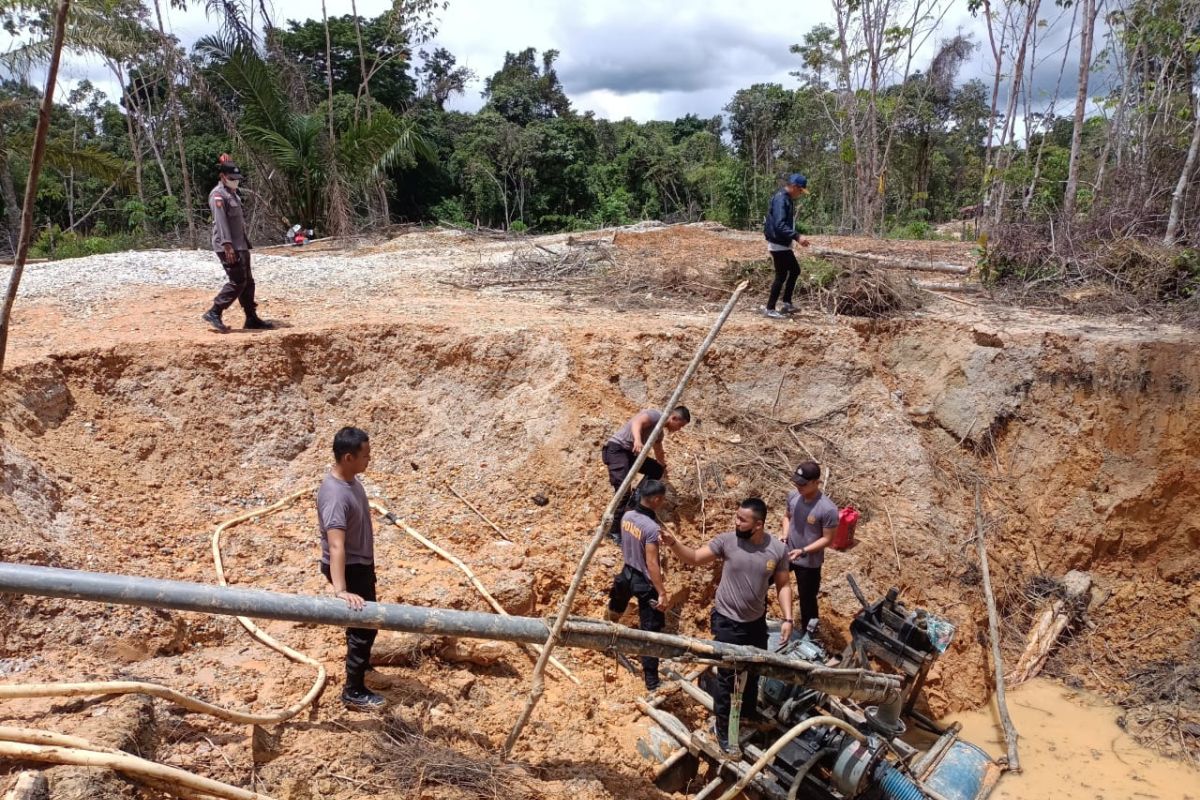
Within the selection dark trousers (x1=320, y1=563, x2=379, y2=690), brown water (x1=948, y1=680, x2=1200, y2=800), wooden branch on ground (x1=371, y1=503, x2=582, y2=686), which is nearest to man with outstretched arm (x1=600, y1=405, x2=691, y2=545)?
wooden branch on ground (x1=371, y1=503, x2=582, y2=686)

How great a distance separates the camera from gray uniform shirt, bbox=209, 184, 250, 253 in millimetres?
Result: 6793

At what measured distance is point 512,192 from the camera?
22516 mm

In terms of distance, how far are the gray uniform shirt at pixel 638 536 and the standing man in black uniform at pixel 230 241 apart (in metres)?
4.28

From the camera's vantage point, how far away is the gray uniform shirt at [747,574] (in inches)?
181

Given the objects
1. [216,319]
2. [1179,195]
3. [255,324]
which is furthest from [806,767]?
[1179,195]

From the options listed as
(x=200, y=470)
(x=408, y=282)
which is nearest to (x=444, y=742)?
(x=200, y=470)

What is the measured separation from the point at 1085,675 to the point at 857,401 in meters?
3.22

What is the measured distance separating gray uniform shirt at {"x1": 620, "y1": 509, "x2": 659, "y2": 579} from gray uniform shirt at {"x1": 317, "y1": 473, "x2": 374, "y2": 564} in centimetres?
187

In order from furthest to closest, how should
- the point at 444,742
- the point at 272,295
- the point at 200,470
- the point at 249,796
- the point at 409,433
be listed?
the point at 272,295, the point at 409,433, the point at 200,470, the point at 444,742, the point at 249,796

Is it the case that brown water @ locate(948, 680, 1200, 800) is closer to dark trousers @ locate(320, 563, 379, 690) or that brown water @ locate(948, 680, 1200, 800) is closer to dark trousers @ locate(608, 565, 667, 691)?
dark trousers @ locate(608, 565, 667, 691)

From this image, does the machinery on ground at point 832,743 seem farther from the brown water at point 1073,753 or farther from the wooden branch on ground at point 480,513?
the wooden branch on ground at point 480,513

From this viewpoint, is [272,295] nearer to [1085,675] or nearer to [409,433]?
[409,433]

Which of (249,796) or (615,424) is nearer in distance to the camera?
(249,796)

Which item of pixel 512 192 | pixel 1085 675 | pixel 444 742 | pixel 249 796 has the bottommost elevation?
pixel 1085 675
